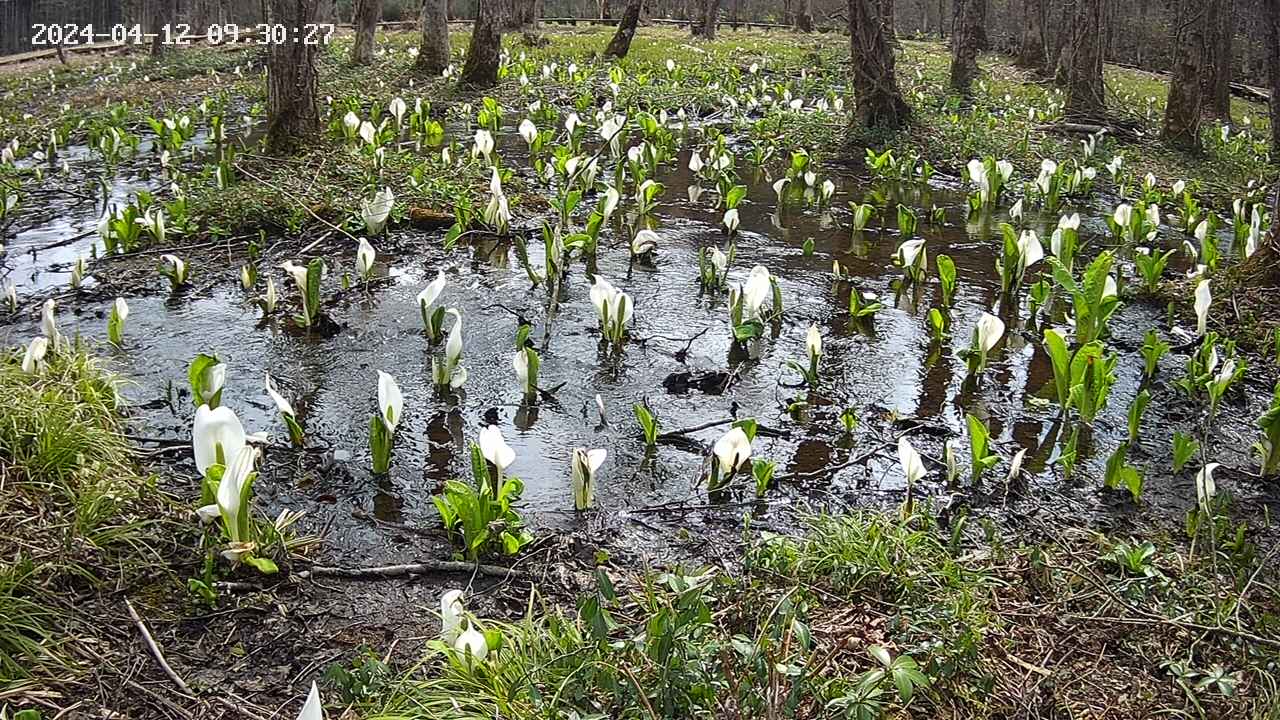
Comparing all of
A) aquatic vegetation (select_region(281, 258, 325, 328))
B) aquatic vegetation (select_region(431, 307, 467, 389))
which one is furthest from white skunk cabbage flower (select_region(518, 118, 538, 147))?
aquatic vegetation (select_region(431, 307, 467, 389))

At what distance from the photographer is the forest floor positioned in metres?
2.13

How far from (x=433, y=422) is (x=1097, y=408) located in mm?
2517

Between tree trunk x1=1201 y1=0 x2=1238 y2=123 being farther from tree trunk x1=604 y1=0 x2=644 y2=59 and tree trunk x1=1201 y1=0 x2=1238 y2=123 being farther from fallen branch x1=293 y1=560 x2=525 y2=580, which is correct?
fallen branch x1=293 y1=560 x2=525 y2=580

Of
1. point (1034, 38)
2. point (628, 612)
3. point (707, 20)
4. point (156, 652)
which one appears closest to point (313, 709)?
point (156, 652)

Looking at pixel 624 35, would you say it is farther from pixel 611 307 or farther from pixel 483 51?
pixel 611 307

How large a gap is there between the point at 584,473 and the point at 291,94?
18.9 ft

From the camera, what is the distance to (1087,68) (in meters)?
10.9

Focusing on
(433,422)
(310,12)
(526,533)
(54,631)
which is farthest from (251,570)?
(310,12)

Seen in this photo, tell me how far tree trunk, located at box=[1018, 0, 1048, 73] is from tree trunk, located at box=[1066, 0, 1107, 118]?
749 centimetres

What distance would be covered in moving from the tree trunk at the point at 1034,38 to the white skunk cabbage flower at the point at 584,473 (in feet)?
58.1

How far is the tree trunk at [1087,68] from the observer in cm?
1078

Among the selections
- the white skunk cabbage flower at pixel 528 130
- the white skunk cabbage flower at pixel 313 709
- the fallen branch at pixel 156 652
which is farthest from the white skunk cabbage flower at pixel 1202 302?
the white skunk cabbage flower at pixel 528 130

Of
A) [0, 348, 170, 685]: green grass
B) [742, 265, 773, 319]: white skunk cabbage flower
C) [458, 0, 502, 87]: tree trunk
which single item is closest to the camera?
[0, 348, 170, 685]: green grass

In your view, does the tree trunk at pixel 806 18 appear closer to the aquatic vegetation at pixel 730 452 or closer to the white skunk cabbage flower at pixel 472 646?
the aquatic vegetation at pixel 730 452
